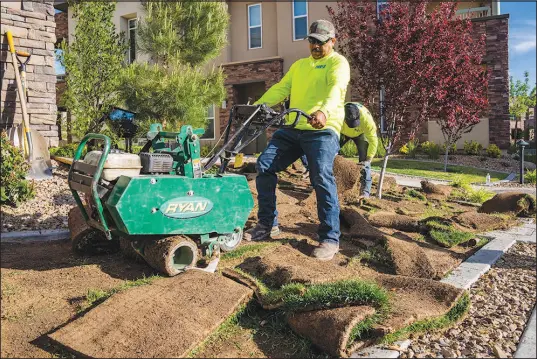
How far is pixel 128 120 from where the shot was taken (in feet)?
18.9

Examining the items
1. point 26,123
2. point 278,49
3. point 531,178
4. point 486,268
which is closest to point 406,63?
point 486,268

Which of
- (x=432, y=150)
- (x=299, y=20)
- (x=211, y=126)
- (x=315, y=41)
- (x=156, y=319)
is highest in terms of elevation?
(x=299, y=20)

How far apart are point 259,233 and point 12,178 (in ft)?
11.2

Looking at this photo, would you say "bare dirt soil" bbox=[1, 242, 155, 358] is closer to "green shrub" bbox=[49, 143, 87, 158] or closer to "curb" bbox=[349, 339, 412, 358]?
"curb" bbox=[349, 339, 412, 358]

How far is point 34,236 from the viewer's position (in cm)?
504

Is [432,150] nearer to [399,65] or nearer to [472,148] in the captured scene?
[472,148]

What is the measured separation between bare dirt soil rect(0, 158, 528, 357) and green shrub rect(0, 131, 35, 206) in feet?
5.27

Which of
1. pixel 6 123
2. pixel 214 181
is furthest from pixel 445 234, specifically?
pixel 6 123

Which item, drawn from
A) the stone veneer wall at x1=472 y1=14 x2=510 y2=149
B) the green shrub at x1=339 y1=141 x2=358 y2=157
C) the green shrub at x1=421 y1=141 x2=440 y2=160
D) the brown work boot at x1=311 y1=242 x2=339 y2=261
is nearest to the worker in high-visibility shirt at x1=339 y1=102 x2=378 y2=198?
the brown work boot at x1=311 y1=242 x2=339 y2=261

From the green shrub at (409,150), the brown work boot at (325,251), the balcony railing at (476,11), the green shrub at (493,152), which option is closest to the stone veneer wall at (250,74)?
the green shrub at (409,150)

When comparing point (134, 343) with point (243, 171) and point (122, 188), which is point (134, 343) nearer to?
point (122, 188)

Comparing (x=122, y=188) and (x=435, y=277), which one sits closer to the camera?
(x=122, y=188)

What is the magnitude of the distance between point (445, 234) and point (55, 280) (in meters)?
3.80

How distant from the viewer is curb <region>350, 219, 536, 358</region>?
2.55m
